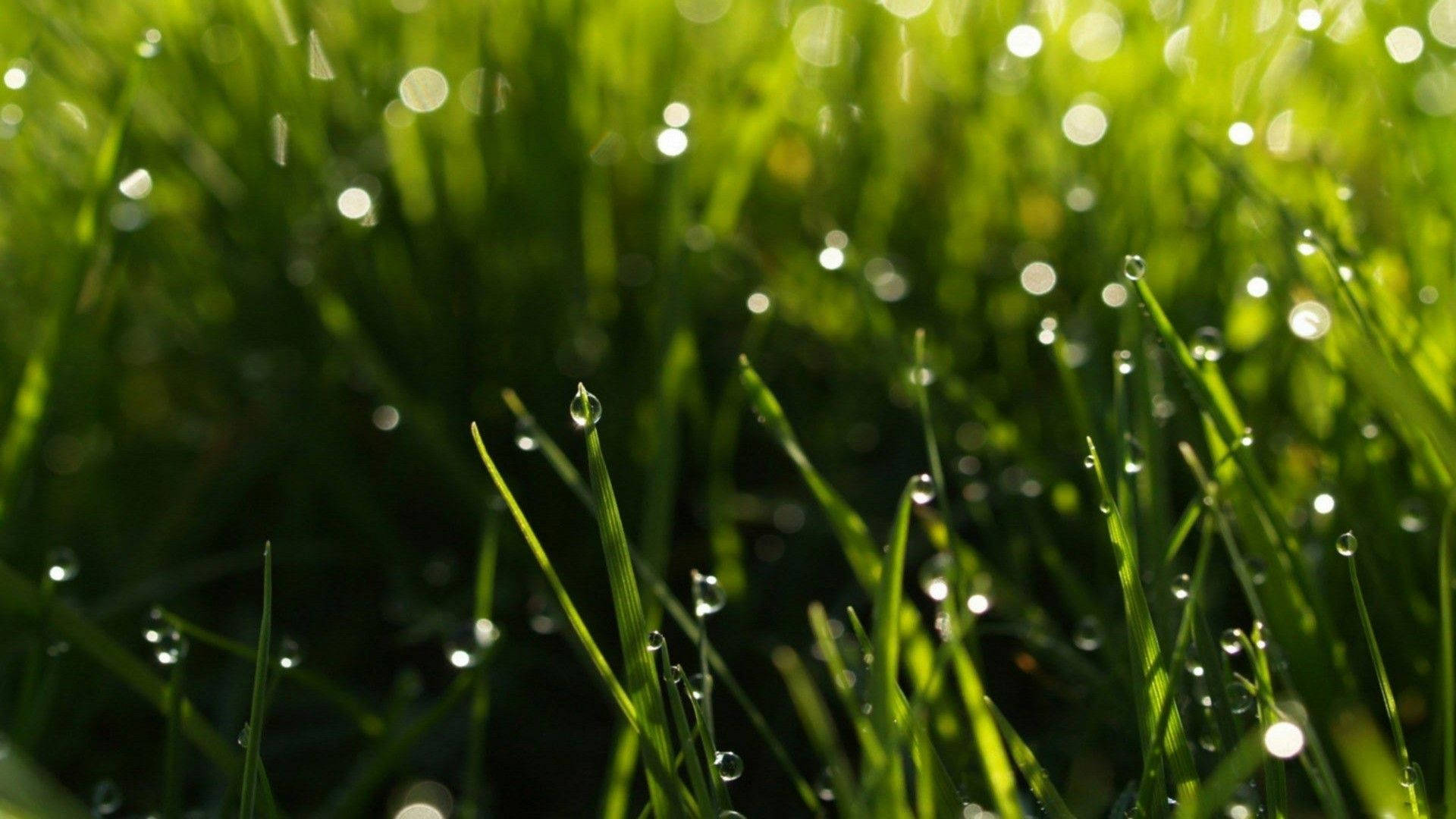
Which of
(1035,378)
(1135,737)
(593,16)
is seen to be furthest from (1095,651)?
(593,16)

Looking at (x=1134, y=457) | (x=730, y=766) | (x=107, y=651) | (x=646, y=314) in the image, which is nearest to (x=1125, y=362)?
(x=1134, y=457)

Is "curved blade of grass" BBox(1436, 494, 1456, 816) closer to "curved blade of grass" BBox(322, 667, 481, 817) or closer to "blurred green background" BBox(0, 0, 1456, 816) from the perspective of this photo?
"blurred green background" BBox(0, 0, 1456, 816)

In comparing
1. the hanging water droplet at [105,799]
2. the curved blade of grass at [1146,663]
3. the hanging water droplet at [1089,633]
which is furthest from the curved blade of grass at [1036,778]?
the hanging water droplet at [105,799]

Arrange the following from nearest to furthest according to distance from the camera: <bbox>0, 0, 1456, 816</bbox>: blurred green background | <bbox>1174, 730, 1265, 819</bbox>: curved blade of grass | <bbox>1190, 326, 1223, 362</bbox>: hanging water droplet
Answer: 1. <bbox>1174, 730, 1265, 819</bbox>: curved blade of grass
2. <bbox>1190, 326, 1223, 362</bbox>: hanging water droplet
3. <bbox>0, 0, 1456, 816</bbox>: blurred green background

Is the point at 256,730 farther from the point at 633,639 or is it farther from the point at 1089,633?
the point at 1089,633

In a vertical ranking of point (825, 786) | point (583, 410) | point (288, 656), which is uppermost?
point (583, 410)

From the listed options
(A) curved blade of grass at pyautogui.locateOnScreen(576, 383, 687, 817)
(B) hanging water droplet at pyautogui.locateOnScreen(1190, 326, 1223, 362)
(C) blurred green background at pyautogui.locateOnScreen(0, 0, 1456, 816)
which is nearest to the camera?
(A) curved blade of grass at pyautogui.locateOnScreen(576, 383, 687, 817)

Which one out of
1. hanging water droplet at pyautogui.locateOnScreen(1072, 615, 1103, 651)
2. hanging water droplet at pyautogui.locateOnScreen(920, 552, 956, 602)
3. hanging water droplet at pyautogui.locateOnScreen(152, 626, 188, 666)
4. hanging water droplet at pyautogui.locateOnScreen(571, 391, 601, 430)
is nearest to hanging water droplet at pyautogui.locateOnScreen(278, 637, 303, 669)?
hanging water droplet at pyautogui.locateOnScreen(152, 626, 188, 666)
